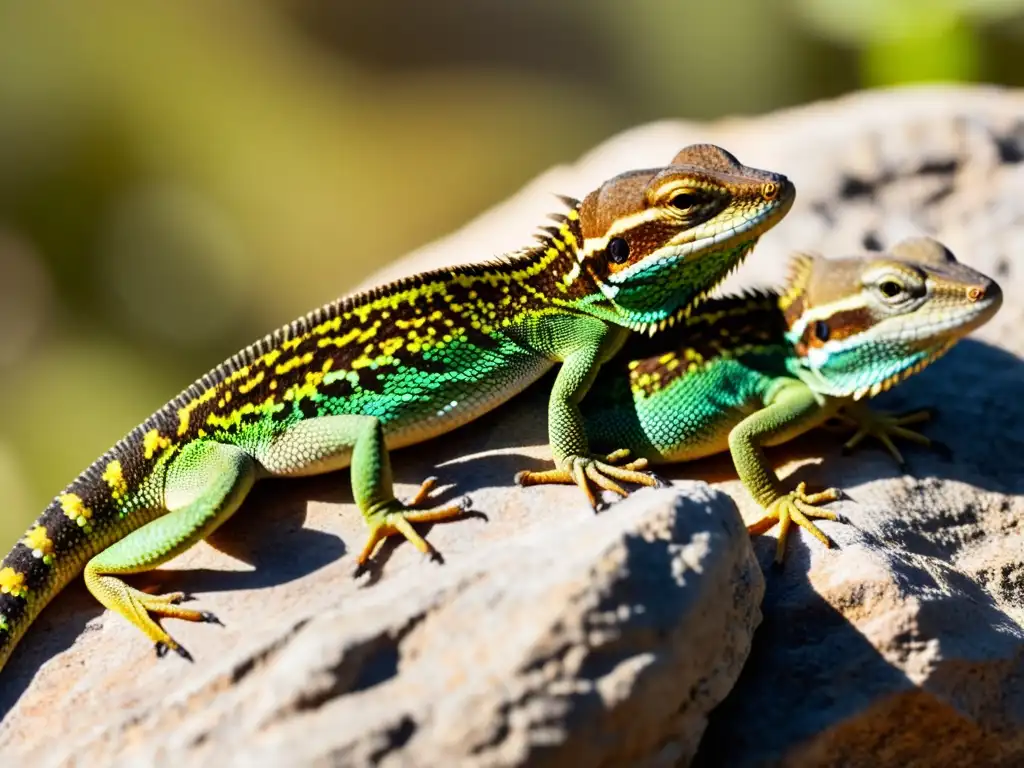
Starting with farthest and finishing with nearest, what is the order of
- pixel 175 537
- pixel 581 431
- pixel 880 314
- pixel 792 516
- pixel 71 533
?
1. pixel 880 314
2. pixel 581 431
3. pixel 71 533
4. pixel 792 516
5. pixel 175 537

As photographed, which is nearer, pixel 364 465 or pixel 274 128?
pixel 364 465

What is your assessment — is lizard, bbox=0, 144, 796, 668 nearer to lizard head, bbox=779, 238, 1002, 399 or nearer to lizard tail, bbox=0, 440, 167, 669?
lizard tail, bbox=0, 440, 167, 669

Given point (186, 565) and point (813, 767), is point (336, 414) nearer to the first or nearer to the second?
point (186, 565)

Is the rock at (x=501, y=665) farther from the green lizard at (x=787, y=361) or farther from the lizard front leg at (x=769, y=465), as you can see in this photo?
the green lizard at (x=787, y=361)

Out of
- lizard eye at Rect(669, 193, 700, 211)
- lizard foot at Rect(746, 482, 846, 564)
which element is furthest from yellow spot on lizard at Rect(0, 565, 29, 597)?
lizard eye at Rect(669, 193, 700, 211)

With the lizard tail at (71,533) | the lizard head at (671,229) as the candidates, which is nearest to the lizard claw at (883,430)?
the lizard head at (671,229)

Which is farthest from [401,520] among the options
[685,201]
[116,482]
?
[685,201]

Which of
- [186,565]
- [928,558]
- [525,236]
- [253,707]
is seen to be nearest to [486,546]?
[253,707]

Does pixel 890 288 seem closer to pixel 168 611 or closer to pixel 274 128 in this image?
pixel 168 611
